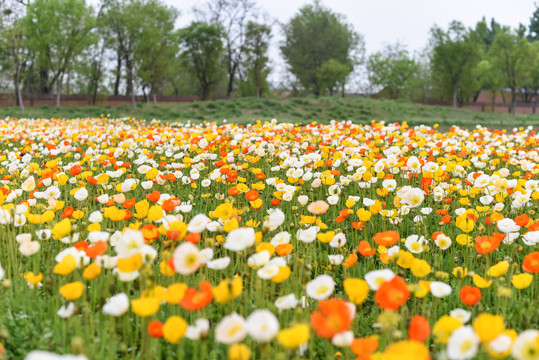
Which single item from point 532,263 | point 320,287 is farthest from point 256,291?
point 532,263

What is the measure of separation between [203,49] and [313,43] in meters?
11.1

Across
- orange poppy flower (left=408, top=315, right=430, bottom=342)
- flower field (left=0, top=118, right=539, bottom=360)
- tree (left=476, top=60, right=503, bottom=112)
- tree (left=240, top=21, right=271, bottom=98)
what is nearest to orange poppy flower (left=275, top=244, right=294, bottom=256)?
flower field (left=0, top=118, right=539, bottom=360)

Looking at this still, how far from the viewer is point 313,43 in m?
41.9

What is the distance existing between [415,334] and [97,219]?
1833 millimetres

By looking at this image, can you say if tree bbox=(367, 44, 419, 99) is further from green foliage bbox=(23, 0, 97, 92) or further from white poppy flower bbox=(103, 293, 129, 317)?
white poppy flower bbox=(103, 293, 129, 317)

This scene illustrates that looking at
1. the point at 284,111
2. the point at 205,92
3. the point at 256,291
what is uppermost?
the point at 205,92

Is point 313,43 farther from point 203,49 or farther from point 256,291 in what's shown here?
point 256,291

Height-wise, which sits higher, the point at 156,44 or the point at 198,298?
the point at 156,44

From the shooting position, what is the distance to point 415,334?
3.95 feet

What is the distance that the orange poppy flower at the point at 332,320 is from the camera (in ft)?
3.88

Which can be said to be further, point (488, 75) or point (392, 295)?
point (488, 75)

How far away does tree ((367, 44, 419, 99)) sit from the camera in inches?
1957

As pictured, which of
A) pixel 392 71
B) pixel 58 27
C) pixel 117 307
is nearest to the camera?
pixel 117 307

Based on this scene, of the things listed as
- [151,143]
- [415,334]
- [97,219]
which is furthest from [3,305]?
[151,143]
